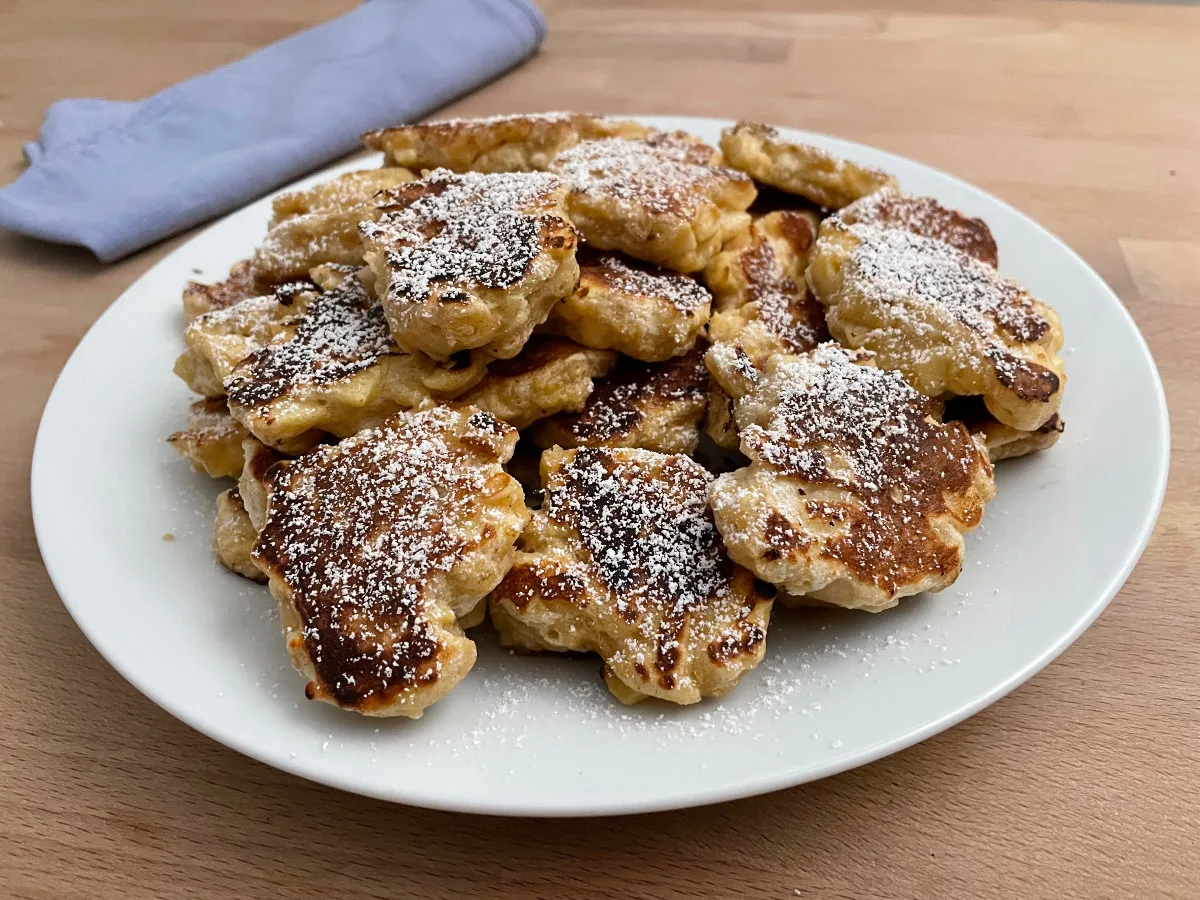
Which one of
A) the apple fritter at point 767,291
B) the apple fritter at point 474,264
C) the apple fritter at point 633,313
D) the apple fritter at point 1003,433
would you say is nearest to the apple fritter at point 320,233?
the apple fritter at point 474,264

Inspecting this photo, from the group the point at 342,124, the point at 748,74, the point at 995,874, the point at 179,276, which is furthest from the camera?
the point at 748,74

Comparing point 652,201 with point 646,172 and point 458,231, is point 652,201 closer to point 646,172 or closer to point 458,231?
point 646,172

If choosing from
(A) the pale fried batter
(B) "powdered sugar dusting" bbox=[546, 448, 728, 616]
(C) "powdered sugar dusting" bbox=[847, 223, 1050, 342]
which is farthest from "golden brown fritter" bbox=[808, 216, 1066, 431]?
(A) the pale fried batter

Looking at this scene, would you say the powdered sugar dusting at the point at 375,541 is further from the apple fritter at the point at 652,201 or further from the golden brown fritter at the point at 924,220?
the golden brown fritter at the point at 924,220

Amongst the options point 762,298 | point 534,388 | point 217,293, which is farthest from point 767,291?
point 217,293

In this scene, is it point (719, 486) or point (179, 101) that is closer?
point (719, 486)

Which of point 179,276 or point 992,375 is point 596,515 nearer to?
point 992,375

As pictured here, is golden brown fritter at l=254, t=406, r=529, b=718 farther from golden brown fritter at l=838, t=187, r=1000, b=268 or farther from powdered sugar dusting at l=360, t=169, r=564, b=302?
golden brown fritter at l=838, t=187, r=1000, b=268

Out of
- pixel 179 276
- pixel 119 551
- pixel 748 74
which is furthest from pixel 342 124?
pixel 119 551
